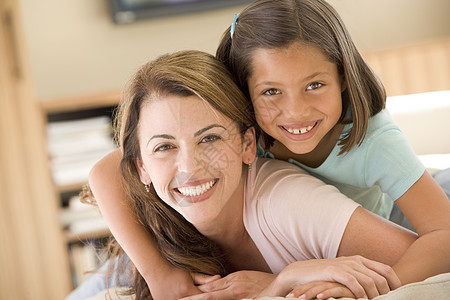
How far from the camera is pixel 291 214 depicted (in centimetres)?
111

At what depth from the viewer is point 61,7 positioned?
2963mm

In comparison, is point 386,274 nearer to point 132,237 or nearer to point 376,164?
point 376,164

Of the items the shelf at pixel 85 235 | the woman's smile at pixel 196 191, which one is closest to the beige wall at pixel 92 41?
the shelf at pixel 85 235

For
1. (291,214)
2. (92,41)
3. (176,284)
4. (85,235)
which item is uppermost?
(92,41)

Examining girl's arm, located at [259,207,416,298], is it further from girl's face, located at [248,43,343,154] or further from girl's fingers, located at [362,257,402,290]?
girl's face, located at [248,43,343,154]

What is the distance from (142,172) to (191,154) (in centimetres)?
19

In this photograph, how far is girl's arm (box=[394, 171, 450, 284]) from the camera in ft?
3.19

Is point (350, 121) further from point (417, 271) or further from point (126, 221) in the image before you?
point (126, 221)

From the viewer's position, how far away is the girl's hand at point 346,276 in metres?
0.90

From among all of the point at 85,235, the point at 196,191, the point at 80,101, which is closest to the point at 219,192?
the point at 196,191

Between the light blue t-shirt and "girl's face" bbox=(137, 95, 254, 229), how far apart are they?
25 cm

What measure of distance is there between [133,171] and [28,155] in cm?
178

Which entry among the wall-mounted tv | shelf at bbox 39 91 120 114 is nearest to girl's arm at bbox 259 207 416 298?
shelf at bbox 39 91 120 114

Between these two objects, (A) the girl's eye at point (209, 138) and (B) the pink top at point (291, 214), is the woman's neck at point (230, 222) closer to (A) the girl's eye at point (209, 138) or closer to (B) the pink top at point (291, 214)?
(B) the pink top at point (291, 214)
